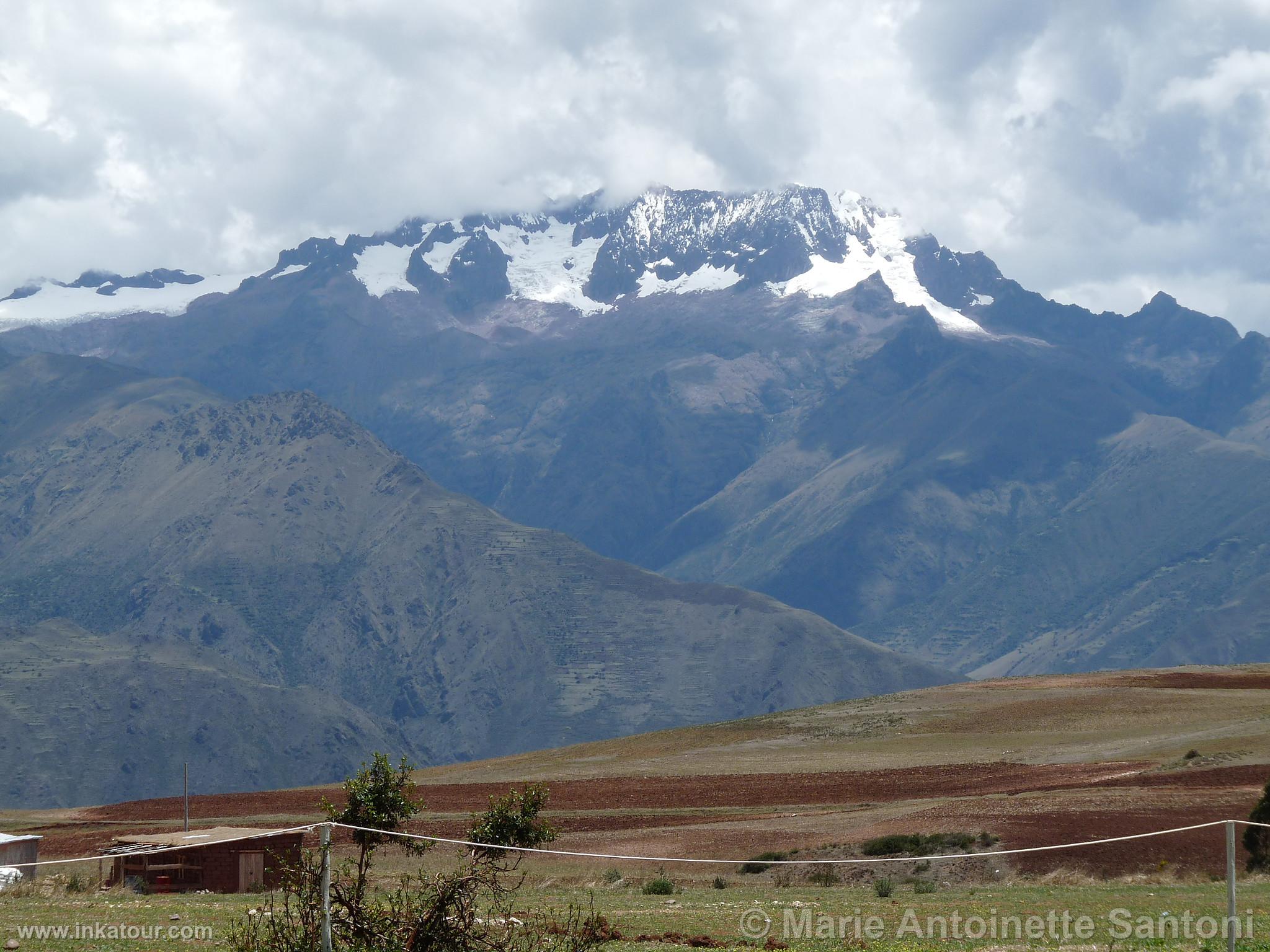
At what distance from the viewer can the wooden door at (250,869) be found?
163ft

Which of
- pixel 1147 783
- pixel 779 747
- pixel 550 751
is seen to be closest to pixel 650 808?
pixel 1147 783

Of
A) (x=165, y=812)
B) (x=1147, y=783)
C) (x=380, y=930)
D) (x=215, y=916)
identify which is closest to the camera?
(x=380, y=930)

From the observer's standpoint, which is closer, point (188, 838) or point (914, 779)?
point (188, 838)

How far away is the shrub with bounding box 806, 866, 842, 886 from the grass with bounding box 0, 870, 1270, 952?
1324 mm

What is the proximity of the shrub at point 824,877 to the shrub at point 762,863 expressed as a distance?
1515mm

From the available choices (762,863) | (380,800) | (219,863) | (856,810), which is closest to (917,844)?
(762,863)

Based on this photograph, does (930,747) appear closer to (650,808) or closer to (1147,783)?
(650,808)

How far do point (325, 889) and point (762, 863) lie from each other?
82.1 feet

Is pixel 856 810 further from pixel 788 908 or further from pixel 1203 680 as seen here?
pixel 1203 680

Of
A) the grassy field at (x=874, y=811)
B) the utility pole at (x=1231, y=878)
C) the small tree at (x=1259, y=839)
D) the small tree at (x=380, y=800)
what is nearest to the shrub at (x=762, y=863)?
the grassy field at (x=874, y=811)

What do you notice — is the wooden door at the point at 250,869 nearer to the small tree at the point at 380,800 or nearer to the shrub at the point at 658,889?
the shrub at the point at 658,889

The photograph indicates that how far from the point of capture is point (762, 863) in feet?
163

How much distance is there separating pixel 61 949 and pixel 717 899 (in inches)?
723

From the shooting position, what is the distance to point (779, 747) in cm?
12575
